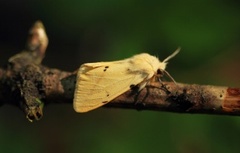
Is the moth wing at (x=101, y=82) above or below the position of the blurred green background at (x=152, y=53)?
below

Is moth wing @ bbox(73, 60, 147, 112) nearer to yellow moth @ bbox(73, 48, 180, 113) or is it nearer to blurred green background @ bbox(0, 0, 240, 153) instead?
yellow moth @ bbox(73, 48, 180, 113)

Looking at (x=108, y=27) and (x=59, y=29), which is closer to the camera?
(x=108, y=27)

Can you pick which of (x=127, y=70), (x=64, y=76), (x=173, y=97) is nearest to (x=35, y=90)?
(x=64, y=76)

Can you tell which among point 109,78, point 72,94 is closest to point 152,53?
point 109,78

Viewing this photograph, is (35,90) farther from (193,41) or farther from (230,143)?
(193,41)

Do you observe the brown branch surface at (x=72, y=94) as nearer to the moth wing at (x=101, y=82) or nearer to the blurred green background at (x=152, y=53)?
the moth wing at (x=101, y=82)

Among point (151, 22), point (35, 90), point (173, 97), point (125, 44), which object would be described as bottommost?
point (35, 90)

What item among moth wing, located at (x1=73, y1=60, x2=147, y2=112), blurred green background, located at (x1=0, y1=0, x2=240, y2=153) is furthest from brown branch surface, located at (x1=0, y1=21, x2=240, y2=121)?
blurred green background, located at (x1=0, y1=0, x2=240, y2=153)

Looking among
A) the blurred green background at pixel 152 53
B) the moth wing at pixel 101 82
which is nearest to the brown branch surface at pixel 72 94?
the moth wing at pixel 101 82
